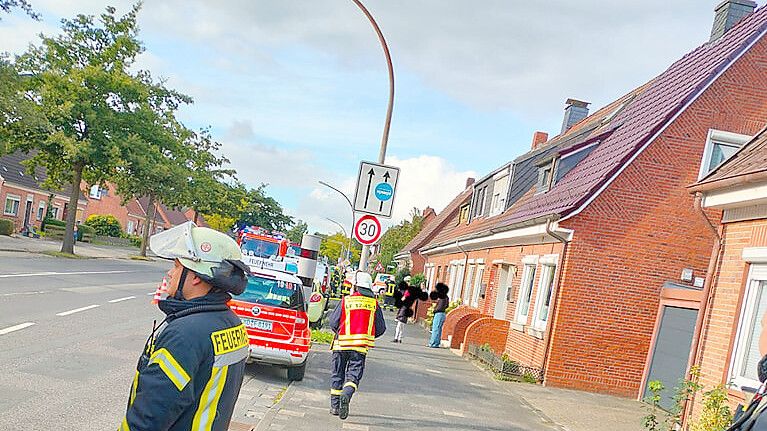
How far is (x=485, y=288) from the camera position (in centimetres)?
2283

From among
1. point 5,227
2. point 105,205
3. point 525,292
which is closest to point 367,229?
point 525,292

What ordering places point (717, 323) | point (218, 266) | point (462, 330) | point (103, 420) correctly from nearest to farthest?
point (218, 266) → point (103, 420) → point (717, 323) → point (462, 330)

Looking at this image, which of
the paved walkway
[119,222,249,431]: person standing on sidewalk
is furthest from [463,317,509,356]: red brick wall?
[119,222,249,431]: person standing on sidewalk

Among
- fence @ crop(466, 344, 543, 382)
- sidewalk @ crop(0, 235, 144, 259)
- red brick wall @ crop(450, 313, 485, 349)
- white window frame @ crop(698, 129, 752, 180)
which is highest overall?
white window frame @ crop(698, 129, 752, 180)

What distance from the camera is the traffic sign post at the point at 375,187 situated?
1103 centimetres

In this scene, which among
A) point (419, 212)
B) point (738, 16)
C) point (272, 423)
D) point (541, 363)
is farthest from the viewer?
point (419, 212)

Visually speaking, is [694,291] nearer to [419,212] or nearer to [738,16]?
[738,16]

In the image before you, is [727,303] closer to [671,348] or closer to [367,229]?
[671,348]

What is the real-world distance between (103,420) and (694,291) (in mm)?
10390

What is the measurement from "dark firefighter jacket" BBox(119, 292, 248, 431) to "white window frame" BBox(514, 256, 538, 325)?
14768 millimetres

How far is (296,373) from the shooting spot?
11523mm

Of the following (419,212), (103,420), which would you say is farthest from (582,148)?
(419,212)

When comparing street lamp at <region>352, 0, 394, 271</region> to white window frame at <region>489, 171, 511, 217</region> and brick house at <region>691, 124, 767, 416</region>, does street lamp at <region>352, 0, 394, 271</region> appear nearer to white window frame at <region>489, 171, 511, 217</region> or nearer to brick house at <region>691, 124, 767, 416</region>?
brick house at <region>691, 124, 767, 416</region>

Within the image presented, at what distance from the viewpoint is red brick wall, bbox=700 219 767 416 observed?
9.20 meters
